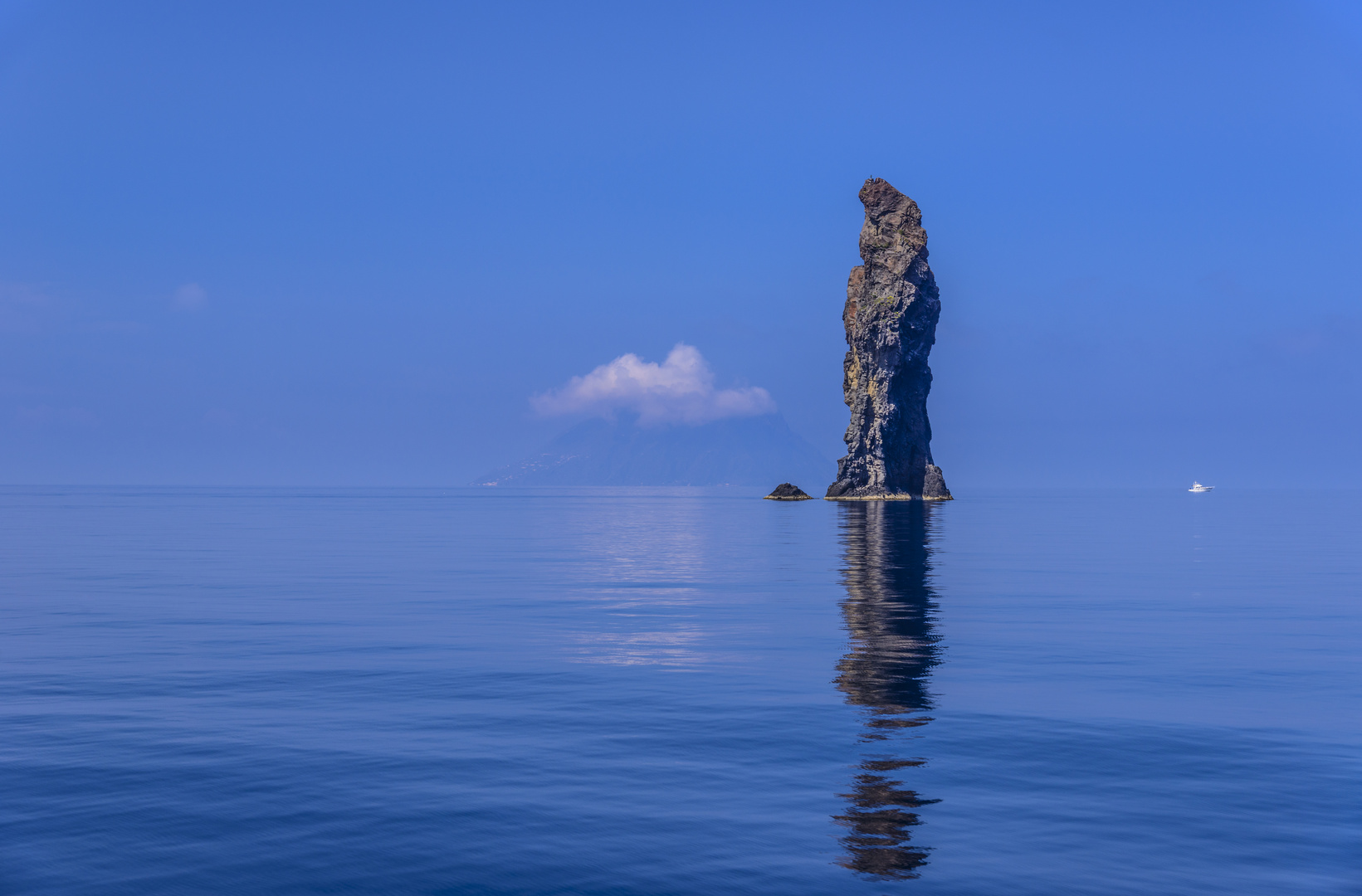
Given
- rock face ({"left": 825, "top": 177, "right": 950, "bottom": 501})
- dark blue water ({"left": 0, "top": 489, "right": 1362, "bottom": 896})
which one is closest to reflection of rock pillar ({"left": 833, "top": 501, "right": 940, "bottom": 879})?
dark blue water ({"left": 0, "top": 489, "right": 1362, "bottom": 896})

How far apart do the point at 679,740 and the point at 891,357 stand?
169916 millimetres

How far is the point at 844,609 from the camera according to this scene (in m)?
36.6

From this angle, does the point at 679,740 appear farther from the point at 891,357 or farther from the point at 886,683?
the point at 891,357

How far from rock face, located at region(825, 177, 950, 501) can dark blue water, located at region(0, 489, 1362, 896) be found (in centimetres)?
14016

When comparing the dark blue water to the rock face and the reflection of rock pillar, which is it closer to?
the reflection of rock pillar

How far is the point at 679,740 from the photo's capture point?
57.5ft

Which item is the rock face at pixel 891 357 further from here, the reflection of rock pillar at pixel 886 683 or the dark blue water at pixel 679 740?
the dark blue water at pixel 679 740

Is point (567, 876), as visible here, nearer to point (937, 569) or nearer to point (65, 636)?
point (65, 636)

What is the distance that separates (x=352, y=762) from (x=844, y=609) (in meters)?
23.0

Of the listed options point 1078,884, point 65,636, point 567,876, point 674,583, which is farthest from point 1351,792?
point 674,583

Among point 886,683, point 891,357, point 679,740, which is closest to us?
point 679,740

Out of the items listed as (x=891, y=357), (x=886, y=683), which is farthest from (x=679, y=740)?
(x=891, y=357)

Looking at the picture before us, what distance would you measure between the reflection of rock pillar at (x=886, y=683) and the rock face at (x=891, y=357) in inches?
4880

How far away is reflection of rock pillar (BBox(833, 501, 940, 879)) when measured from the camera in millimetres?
12180
